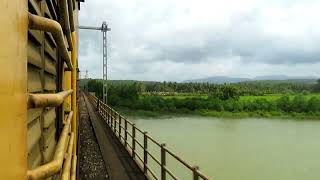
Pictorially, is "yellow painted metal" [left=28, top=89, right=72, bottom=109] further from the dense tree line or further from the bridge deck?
the dense tree line

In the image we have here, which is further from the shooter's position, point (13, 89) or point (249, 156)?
point (249, 156)

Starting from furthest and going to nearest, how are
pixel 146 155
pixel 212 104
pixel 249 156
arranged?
pixel 212 104 → pixel 249 156 → pixel 146 155

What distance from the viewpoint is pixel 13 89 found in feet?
2.55

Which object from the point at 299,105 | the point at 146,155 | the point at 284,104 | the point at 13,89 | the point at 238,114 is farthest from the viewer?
the point at 284,104

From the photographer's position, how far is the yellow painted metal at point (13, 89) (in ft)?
2.36

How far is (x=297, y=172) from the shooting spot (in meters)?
21.4

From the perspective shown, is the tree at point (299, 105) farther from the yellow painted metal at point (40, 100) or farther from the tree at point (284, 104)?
the yellow painted metal at point (40, 100)

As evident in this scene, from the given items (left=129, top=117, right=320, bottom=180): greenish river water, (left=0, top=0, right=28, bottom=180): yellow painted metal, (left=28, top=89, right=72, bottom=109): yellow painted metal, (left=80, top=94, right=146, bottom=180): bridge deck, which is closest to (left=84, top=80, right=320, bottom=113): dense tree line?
(left=129, top=117, right=320, bottom=180): greenish river water

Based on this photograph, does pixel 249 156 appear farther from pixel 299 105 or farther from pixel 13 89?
pixel 299 105

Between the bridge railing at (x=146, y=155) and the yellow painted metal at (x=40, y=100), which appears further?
the bridge railing at (x=146, y=155)

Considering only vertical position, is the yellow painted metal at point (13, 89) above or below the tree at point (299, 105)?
above

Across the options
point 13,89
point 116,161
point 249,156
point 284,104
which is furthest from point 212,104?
point 13,89

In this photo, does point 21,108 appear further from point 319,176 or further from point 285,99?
point 285,99

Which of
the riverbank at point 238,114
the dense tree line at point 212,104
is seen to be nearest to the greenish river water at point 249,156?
the riverbank at point 238,114
